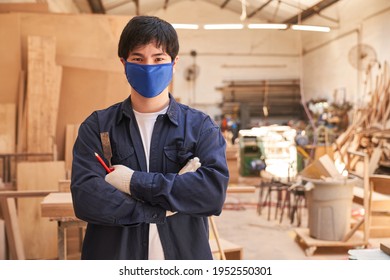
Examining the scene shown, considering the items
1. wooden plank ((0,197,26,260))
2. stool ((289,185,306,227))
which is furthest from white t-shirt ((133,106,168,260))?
stool ((289,185,306,227))

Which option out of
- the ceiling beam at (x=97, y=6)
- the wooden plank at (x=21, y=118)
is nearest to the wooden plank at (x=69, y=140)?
the wooden plank at (x=21, y=118)

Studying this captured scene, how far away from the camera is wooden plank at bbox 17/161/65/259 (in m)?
3.01

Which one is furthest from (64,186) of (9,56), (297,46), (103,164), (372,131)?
(372,131)

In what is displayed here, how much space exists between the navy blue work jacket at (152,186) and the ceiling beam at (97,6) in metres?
1.91

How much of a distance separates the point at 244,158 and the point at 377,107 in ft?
7.72

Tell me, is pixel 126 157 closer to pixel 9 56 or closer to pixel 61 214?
pixel 61 214

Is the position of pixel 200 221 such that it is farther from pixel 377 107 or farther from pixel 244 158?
pixel 244 158

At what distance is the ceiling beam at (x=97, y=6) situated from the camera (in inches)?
115

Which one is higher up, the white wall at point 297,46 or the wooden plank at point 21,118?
the white wall at point 297,46

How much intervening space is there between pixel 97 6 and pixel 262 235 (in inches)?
90.6

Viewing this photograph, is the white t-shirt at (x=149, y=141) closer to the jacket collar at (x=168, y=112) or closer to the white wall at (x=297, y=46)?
the jacket collar at (x=168, y=112)

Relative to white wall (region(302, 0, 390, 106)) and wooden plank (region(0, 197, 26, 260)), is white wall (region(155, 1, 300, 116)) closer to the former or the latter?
white wall (region(302, 0, 390, 106))

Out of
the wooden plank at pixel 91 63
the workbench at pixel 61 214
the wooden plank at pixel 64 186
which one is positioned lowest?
the workbench at pixel 61 214

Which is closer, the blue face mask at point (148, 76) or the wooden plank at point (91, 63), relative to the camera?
the blue face mask at point (148, 76)
